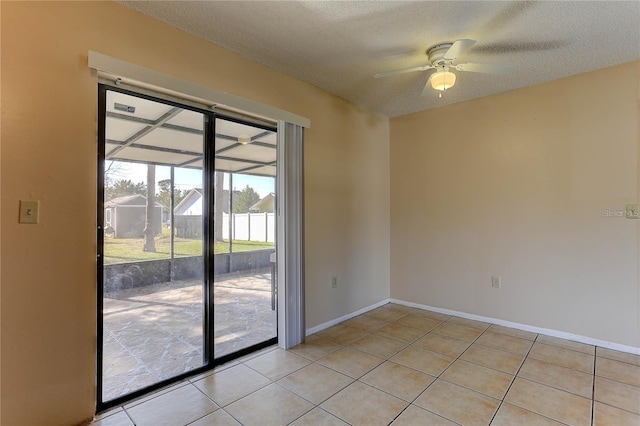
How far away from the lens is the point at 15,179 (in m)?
1.62

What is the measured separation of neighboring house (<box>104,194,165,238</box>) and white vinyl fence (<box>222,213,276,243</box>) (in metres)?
0.52

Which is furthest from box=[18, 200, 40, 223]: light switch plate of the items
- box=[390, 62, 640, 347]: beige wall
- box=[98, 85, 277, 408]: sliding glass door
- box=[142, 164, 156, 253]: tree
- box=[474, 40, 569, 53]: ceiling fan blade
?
box=[390, 62, 640, 347]: beige wall

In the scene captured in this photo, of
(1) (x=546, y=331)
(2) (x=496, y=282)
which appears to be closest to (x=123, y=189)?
(2) (x=496, y=282)

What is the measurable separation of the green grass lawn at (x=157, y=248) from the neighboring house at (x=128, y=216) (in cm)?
5

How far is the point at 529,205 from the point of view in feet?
10.6

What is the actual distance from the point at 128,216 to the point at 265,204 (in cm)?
118

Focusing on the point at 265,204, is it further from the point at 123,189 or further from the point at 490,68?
the point at 490,68

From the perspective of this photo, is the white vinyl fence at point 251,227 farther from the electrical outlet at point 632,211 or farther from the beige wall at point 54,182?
the electrical outlet at point 632,211

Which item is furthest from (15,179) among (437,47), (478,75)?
(478,75)

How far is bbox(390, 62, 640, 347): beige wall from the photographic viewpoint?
279cm

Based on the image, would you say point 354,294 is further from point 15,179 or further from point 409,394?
point 15,179

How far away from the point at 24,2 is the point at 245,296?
Result: 247 cm

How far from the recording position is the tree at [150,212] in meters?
2.25

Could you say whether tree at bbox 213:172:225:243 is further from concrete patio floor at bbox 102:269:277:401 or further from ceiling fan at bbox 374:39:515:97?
ceiling fan at bbox 374:39:515:97
